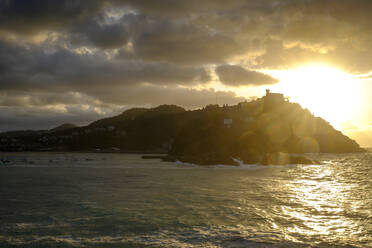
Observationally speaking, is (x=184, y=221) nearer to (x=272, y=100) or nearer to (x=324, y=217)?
(x=324, y=217)

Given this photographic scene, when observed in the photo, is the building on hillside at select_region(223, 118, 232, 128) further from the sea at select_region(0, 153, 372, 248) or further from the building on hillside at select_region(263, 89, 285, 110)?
the sea at select_region(0, 153, 372, 248)

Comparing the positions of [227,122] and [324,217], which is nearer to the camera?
[324,217]

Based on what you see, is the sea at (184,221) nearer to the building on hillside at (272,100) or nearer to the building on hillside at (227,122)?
the building on hillside at (227,122)

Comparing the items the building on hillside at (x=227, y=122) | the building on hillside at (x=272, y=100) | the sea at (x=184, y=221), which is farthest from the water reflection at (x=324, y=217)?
the building on hillside at (x=272, y=100)

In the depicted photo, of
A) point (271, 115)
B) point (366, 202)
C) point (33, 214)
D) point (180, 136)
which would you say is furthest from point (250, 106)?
point (33, 214)


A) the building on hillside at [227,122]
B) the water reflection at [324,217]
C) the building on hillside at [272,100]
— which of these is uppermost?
the building on hillside at [272,100]

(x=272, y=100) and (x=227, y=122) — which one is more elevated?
(x=272, y=100)

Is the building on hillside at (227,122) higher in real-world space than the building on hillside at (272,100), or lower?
lower

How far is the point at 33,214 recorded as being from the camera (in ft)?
68.8

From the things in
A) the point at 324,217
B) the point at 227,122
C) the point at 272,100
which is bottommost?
the point at 324,217

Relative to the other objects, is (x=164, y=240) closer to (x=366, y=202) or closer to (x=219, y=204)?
(x=219, y=204)

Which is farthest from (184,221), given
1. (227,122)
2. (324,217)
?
(227,122)

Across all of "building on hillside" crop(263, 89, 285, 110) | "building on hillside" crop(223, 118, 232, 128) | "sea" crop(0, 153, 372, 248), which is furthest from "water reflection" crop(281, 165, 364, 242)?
"building on hillside" crop(263, 89, 285, 110)

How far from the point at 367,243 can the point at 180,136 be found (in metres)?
140
